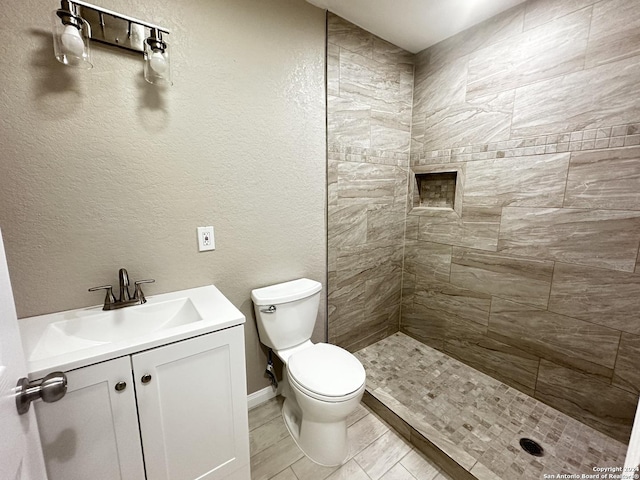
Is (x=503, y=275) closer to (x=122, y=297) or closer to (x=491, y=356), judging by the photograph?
(x=491, y=356)

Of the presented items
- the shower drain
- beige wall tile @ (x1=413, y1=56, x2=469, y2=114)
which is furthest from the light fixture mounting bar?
the shower drain

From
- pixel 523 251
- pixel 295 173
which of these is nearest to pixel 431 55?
pixel 295 173

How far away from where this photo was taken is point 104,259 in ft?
3.92

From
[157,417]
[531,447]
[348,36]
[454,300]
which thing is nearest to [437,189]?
[454,300]

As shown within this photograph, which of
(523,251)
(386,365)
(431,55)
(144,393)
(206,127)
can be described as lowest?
(386,365)

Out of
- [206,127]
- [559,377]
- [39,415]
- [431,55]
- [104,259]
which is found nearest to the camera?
[39,415]

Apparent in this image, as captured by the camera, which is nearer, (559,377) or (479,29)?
(559,377)

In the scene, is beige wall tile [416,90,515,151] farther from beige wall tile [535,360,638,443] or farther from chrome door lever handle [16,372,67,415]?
chrome door lever handle [16,372,67,415]

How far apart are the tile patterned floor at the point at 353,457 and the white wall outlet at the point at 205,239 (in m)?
1.10

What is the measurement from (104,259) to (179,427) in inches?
30.6

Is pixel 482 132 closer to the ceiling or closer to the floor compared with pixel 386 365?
closer to the ceiling

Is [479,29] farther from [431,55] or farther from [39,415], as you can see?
[39,415]

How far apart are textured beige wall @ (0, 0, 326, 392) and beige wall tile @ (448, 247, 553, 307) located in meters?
1.14

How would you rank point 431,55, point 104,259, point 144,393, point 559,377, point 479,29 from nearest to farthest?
point 144,393 → point 104,259 → point 559,377 → point 479,29 → point 431,55
